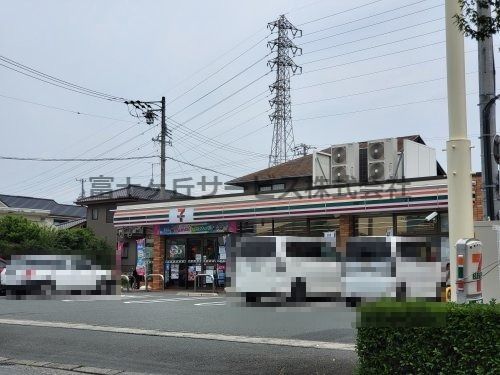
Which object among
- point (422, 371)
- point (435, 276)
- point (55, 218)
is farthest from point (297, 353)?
point (55, 218)

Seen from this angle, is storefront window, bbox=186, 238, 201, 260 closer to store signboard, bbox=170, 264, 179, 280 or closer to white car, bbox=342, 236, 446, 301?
store signboard, bbox=170, 264, 179, 280

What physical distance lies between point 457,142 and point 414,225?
44.6 ft

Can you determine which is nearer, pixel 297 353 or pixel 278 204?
pixel 297 353

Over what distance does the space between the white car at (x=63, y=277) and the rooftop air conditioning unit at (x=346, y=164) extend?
1422 centimetres

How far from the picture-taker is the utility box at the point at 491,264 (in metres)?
8.49

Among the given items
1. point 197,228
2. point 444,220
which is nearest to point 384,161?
point 444,220

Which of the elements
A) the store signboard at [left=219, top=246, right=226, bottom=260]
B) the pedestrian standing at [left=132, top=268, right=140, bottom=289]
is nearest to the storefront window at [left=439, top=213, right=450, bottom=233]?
the store signboard at [left=219, top=246, right=226, bottom=260]

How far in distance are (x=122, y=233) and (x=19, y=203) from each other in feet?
118

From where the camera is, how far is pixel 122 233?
29.2m

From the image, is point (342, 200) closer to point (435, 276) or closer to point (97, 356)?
point (435, 276)

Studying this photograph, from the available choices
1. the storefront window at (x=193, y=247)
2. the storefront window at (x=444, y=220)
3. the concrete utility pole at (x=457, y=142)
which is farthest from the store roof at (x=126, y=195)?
the concrete utility pole at (x=457, y=142)

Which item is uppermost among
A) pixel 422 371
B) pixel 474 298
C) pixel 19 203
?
pixel 19 203

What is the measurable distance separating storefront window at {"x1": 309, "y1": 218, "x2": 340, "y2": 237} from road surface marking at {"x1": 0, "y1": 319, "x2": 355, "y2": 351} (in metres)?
11.9

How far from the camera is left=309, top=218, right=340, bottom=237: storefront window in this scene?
74.2ft
